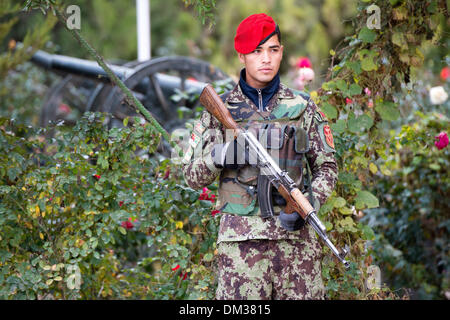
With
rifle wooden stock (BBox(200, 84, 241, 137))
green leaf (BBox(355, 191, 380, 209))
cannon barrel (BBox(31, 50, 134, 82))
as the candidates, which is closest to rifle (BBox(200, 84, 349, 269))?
rifle wooden stock (BBox(200, 84, 241, 137))

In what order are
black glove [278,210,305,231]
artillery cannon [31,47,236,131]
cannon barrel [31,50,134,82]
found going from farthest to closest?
1. cannon barrel [31,50,134,82]
2. artillery cannon [31,47,236,131]
3. black glove [278,210,305,231]

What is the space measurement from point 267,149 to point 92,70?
13.7 feet

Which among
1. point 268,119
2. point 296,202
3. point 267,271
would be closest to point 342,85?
point 268,119

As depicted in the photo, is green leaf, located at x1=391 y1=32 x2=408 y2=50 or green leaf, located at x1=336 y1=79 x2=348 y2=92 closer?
green leaf, located at x1=391 y1=32 x2=408 y2=50

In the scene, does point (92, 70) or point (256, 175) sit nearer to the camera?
point (256, 175)

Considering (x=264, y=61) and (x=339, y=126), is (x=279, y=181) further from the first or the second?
(x=339, y=126)

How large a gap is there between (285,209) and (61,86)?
5.78 meters

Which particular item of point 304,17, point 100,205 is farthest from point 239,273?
point 304,17

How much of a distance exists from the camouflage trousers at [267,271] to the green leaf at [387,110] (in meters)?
1.16

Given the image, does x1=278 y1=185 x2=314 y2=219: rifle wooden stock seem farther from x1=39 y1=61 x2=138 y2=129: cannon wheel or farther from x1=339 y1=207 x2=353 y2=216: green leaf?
x1=39 y1=61 x2=138 y2=129: cannon wheel

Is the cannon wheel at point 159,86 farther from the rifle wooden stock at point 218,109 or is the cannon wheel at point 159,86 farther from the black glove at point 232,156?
the black glove at point 232,156

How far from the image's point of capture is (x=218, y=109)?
7.76 ft

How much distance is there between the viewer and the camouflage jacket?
232 centimetres

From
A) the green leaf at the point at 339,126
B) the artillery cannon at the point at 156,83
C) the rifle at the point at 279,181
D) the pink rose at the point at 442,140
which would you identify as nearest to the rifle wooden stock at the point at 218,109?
the rifle at the point at 279,181
